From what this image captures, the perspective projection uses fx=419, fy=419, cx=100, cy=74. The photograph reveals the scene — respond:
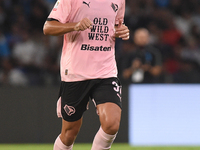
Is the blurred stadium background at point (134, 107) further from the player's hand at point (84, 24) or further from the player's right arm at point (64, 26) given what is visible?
the player's hand at point (84, 24)

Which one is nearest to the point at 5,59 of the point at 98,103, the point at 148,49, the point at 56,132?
the point at 56,132

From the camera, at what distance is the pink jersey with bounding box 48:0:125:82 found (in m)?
4.20

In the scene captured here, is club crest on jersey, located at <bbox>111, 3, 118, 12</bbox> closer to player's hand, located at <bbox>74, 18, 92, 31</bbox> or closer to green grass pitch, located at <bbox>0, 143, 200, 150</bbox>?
player's hand, located at <bbox>74, 18, 92, 31</bbox>

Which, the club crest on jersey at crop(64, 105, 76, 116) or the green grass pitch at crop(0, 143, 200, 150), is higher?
the club crest on jersey at crop(64, 105, 76, 116)

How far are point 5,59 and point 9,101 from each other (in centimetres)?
190

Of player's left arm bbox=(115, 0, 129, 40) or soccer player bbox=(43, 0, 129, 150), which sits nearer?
soccer player bbox=(43, 0, 129, 150)

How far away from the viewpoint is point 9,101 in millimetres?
7609

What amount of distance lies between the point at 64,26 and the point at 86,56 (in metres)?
0.38

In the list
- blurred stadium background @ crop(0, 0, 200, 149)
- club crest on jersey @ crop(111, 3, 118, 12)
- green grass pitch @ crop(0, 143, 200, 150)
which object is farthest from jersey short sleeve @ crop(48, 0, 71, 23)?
blurred stadium background @ crop(0, 0, 200, 149)

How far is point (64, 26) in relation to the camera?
406 cm

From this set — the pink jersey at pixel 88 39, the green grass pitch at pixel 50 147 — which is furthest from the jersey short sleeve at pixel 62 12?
the green grass pitch at pixel 50 147

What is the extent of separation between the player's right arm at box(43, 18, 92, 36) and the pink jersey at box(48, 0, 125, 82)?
77mm

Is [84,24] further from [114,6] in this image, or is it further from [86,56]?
[114,6]

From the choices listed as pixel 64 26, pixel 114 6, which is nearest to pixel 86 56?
pixel 64 26
